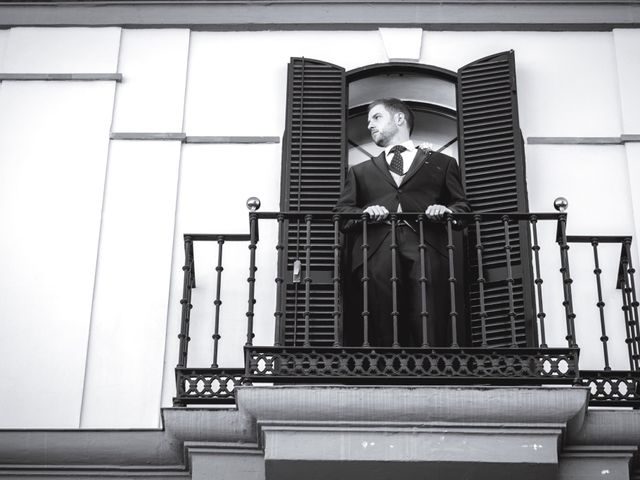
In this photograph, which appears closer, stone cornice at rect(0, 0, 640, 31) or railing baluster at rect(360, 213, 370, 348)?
railing baluster at rect(360, 213, 370, 348)

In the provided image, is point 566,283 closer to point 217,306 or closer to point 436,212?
point 436,212

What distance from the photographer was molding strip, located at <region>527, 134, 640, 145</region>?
909cm

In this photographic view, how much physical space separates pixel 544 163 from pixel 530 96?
1.69ft

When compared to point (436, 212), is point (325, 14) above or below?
above

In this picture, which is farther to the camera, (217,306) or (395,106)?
(395,106)

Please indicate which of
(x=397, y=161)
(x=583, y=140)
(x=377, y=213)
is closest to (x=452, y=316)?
(x=377, y=213)

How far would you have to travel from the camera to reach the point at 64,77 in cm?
938

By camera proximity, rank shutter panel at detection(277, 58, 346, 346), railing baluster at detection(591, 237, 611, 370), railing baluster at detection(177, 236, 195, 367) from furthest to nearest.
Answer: shutter panel at detection(277, 58, 346, 346)
railing baluster at detection(591, 237, 611, 370)
railing baluster at detection(177, 236, 195, 367)

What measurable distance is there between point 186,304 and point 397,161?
5.12ft

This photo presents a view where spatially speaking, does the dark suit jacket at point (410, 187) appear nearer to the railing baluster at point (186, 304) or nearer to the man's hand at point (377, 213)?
the man's hand at point (377, 213)

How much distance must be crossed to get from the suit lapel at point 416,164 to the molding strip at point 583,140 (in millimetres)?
926

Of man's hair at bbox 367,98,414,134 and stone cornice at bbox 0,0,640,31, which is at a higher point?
stone cornice at bbox 0,0,640,31

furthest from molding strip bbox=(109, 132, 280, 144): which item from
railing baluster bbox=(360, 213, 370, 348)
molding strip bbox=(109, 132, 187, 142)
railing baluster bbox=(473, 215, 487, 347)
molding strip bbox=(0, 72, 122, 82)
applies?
railing baluster bbox=(473, 215, 487, 347)

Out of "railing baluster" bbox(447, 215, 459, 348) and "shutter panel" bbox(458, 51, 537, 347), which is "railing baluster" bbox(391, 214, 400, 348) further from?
"shutter panel" bbox(458, 51, 537, 347)
